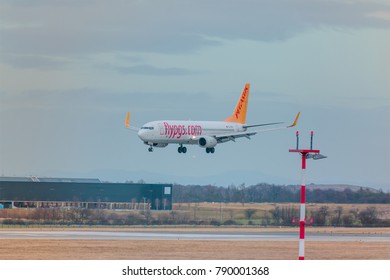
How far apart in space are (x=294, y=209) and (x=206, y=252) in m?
55.1

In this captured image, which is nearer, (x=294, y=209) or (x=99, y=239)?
(x=99, y=239)

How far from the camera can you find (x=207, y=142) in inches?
5020

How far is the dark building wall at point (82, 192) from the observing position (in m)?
146

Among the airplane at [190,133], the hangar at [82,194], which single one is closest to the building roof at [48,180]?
the hangar at [82,194]

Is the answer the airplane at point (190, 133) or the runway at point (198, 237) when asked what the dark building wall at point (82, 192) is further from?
the runway at point (198, 237)

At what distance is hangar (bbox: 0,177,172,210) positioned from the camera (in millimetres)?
144750

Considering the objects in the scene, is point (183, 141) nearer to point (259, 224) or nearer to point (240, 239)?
point (259, 224)

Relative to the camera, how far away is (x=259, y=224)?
109 m

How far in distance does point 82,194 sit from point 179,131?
1038 inches

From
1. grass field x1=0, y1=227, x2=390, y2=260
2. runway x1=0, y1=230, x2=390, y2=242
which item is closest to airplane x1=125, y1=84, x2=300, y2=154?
runway x1=0, y1=230, x2=390, y2=242

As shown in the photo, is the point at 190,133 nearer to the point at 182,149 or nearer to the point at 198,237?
the point at 182,149

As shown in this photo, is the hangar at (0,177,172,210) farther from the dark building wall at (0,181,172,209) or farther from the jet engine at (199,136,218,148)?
the jet engine at (199,136,218,148)

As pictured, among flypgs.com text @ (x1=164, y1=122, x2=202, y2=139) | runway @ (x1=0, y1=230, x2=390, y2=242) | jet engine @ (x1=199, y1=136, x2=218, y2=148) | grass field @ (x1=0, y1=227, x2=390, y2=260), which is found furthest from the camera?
jet engine @ (x1=199, y1=136, x2=218, y2=148)
